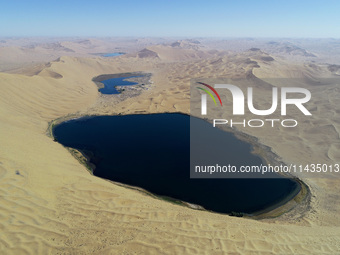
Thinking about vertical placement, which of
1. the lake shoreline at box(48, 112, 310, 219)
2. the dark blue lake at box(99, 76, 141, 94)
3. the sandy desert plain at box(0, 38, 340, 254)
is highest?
the dark blue lake at box(99, 76, 141, 94)

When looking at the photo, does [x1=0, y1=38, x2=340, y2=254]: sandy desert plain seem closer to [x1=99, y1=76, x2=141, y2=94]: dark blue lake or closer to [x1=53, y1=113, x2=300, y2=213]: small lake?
[x1=53, y1=113, x2=300, y2=213]: small lake

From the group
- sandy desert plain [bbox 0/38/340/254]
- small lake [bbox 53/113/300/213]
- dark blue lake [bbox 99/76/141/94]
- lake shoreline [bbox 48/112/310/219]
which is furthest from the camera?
dark blue lake [bbox 99/76/141/94]

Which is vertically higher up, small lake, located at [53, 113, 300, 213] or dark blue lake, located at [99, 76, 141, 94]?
dark blue lake, located at [99, 76, 141, 94]

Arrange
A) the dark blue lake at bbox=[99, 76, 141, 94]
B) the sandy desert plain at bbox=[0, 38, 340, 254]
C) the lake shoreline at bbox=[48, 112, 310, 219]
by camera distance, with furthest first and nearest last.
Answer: the dark blue lake at bbox=[99, 76, 141, 94]
the lake shoreline at bbox=[48, 112, 310, 219]
the sandy desert plain at bbox=[0, 38, 340, 254]

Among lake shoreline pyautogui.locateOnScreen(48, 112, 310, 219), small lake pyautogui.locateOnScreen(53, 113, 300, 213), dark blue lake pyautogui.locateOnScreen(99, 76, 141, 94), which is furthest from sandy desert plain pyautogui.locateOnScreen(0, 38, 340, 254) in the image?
dark blue lake pyautogui.locateOnScreen(99, 76, 141, 94)

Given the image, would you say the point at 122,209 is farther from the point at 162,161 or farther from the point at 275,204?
the point at 275,204

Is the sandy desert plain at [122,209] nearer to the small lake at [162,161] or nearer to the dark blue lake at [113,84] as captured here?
the small lake at [162,161]

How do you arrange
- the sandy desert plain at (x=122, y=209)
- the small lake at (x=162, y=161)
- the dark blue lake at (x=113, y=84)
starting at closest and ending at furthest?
the sandy desert plain at (x=122, y=209) < the small lake at (x=162, y=161) < the dark blue lake at (x=113, y=84)

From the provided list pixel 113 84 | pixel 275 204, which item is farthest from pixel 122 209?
pixel 113 84

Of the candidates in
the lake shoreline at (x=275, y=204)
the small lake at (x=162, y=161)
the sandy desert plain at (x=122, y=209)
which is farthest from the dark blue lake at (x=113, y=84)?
the lake shoreline at (x=275, y=204)
